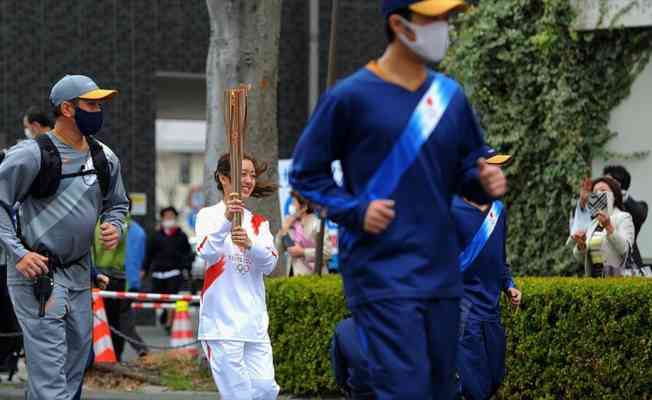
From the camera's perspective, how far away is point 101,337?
44.7 feet

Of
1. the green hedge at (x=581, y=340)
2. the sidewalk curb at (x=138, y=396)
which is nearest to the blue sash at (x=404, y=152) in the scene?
the green hedge at (x=581, y=340)

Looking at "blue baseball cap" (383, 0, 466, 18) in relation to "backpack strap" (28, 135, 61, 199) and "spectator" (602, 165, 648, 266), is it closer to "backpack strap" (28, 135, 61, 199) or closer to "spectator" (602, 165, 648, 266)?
"backpack strap" (28, 135, 61, 199)

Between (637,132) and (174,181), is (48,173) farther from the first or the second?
(174,181)

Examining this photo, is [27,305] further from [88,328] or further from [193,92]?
[193,92]

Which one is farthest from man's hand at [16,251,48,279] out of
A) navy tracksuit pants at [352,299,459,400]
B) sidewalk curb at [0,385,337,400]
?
sidewalk curb at [0,385,337,400]

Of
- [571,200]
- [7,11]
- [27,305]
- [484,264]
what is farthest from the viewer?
[7,11]

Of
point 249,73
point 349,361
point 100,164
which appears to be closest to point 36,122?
point 249,73

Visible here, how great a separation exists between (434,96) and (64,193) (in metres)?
3.13

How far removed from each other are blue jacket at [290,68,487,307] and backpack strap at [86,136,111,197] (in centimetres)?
278

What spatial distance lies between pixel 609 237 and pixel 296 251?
13.1 feet

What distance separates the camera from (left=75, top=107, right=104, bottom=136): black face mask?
7.85 meters

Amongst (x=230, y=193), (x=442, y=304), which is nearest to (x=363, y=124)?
(x=442, y=304)

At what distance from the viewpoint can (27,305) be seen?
7.74m

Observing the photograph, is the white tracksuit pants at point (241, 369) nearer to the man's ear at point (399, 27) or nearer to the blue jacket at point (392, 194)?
the blue jacket at point (392, 194)
